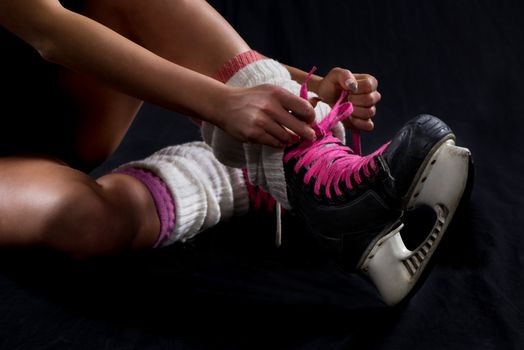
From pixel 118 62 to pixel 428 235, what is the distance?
0.38 metres

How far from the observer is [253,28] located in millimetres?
1637

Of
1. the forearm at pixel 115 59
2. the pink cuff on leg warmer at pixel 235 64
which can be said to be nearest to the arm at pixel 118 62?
the forearm at pixel 115 59

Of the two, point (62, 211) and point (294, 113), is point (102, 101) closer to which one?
point (62, 211)

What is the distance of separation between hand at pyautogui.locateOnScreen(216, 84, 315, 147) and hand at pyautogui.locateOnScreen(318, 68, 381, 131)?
0.18 meters

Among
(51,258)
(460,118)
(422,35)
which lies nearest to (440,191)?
(51,258)

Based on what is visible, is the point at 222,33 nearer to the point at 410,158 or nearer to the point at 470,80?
the point at 410,158

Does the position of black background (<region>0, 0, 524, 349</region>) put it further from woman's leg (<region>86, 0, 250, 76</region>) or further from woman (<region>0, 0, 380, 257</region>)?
woman's leg (<region>86, 0, 250, 76</region>)

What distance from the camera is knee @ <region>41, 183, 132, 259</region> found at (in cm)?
77

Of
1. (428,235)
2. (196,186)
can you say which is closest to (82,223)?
(196,186)

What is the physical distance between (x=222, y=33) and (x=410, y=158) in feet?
1.00

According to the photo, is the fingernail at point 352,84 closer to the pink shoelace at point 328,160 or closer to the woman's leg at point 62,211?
the pink shoelace at point 328,160

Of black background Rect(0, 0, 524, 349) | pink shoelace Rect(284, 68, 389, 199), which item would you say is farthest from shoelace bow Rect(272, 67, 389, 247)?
black background Rect(0, 0, 524, 349)

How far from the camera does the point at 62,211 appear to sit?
77 centimetres

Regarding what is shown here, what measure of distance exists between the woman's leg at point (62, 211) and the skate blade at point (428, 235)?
299 mm
